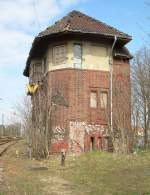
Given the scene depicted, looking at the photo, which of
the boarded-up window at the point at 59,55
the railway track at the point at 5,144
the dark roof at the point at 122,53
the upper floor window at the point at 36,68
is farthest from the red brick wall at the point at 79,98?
the railway track at the point at 5,144

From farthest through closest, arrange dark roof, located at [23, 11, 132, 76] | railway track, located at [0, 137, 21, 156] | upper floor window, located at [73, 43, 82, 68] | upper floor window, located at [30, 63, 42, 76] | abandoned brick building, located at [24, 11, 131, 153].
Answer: railway track, located at [0, 137, 21, 156]
upper floor window, located at [30, 63, 42, 76]
upper floor window, located at [73, 43, 82, 68]
abandoned brick building, located at [24, 11, 131, 153]
dark roof, located at [23, 11, 132, 76]

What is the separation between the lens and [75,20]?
96.7ft

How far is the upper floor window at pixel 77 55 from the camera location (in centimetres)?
2862

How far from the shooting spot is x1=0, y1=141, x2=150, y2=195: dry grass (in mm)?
13730

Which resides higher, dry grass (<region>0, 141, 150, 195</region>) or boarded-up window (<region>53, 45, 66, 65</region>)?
boarded-up window (<region>53, 45, 66, 65</region>)

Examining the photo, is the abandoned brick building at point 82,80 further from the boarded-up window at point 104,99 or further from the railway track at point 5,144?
the railway track at point 5,144

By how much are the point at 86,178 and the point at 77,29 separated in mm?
13351

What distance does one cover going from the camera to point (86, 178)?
16.4 metres

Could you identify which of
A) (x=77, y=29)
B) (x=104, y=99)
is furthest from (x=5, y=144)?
(x=77, y=29)

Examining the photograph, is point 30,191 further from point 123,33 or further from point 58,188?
point 123,33

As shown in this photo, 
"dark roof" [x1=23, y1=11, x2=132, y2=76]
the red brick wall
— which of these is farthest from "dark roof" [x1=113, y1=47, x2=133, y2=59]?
the red brick wall

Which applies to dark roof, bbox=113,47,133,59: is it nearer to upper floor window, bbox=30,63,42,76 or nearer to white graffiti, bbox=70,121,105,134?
white graffiti, bbox=70,121,105,134

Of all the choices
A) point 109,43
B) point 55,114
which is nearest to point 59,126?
point 55,114

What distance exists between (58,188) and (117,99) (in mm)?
15017
